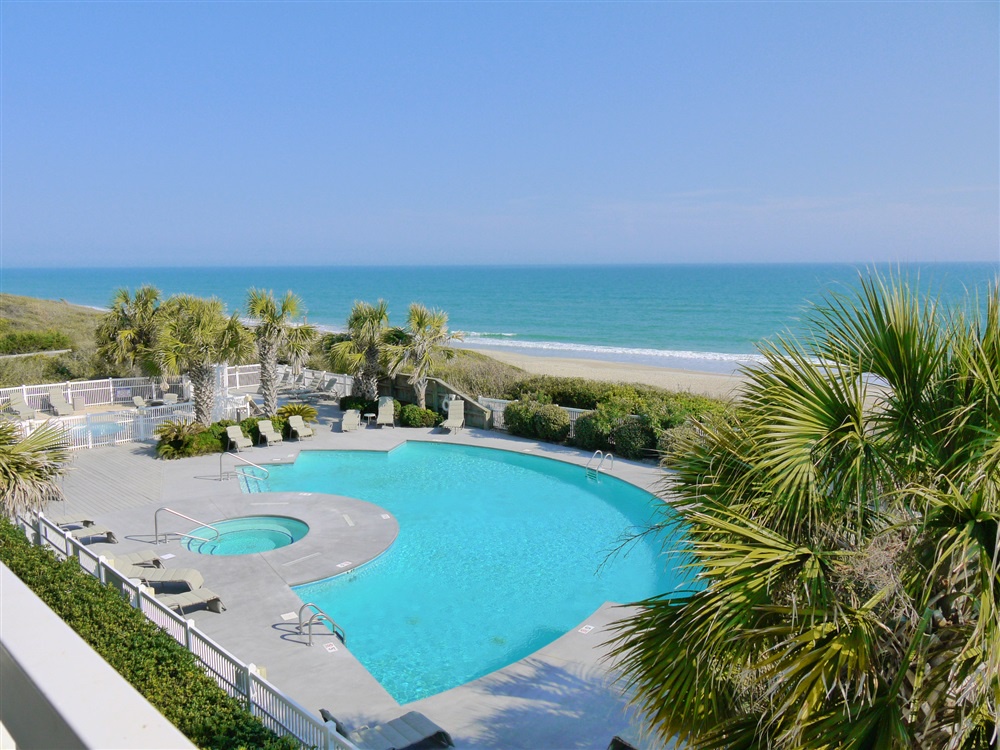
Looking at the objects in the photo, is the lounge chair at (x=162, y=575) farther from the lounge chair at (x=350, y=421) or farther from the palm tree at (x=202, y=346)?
the lounge chair at (x=350, y=421)

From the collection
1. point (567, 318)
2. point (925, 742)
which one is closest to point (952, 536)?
point (925, 742)

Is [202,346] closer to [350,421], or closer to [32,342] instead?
[350,421]

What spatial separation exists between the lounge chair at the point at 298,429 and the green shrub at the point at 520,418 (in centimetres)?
543

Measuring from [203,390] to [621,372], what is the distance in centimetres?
2628

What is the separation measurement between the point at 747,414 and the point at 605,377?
34.5 meters

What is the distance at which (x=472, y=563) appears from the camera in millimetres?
12758

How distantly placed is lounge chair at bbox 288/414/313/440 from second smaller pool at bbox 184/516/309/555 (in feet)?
19.2

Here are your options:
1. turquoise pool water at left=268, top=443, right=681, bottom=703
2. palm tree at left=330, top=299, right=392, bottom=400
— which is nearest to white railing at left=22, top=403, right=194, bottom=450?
turquoise pool water at left=268, top=443, right=681, bottom=703

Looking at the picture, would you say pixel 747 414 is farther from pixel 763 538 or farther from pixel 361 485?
pixel 361 485

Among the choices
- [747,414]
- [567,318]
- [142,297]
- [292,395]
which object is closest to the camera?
[747,414]

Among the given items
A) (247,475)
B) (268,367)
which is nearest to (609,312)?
(268,367)

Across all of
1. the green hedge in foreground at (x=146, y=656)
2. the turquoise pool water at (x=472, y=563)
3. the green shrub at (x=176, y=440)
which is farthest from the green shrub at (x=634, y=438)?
the green hedge in foreground at (x=146, y=656)

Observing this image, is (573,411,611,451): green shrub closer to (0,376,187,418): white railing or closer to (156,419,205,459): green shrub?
(156,419,205,459): green shrub

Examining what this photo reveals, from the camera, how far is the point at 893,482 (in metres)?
3.86
